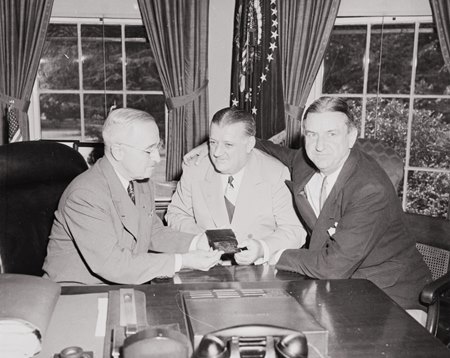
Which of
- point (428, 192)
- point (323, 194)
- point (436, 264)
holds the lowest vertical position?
point (428, 192)

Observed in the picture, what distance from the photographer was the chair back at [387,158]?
9.11 feet

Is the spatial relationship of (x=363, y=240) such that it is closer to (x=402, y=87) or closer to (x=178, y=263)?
(x=178, y=263)

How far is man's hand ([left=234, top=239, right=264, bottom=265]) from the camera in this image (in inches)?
90.3

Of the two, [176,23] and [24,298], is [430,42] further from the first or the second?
[24,298]

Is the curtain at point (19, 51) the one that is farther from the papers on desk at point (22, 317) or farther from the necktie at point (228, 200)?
the papers on desk at point (22, 317)

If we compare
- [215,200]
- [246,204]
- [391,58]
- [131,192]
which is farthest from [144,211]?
[391,58]

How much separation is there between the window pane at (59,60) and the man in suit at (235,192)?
9.72 feet

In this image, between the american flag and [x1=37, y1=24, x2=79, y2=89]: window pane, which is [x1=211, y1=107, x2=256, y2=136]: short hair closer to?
the american flag

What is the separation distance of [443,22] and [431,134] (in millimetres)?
1185

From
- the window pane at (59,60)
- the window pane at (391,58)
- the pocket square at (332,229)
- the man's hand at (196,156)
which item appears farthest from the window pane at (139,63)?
the pocket square at (332,229)

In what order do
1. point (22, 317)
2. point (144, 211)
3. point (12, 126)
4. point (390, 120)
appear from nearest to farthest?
1. point (22, 317)
2. point (144, 211)
3. point (12, 126)
4. point (390, 120)

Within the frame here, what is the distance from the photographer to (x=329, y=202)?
7.52 feet

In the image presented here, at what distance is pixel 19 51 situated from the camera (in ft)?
16.5

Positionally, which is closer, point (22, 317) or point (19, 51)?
point (22, 317)
